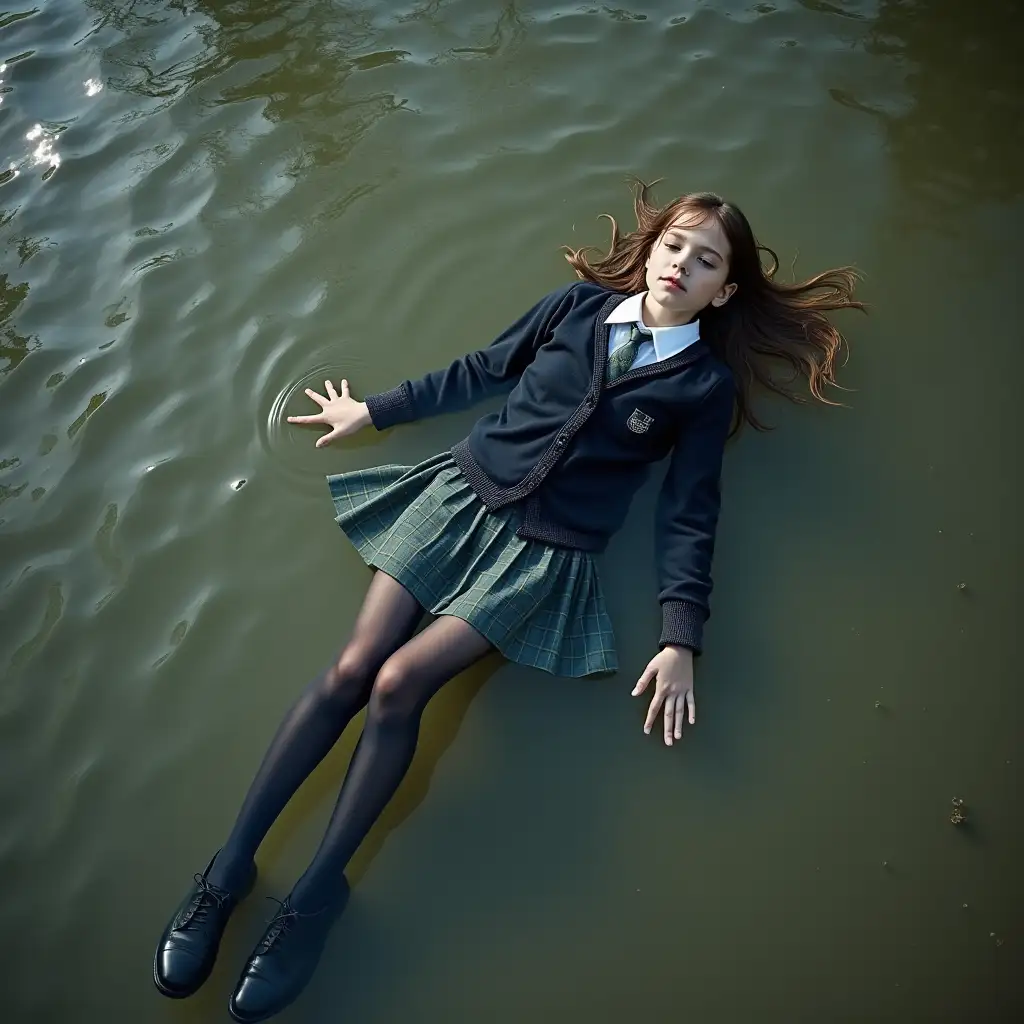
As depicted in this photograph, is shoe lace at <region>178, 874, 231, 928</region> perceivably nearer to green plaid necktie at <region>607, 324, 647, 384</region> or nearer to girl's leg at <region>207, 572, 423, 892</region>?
girl's leg at <region>207, 572, 423, 892</region>

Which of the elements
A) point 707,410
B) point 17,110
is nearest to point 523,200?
point 707,410

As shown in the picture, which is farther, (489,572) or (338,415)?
(338,415)

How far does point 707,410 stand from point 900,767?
1205 mm

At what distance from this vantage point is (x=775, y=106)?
13.2ft

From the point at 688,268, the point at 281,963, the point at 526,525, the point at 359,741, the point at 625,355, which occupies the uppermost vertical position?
the point at 688,268

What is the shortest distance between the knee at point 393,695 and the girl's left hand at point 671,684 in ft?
2.22

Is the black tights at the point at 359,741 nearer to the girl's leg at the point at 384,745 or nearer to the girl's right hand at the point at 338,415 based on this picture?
the girl's leg at the point at 384,745

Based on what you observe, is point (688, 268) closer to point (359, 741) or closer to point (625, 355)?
point (625, 355)

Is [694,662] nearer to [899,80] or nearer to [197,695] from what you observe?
[197,695]

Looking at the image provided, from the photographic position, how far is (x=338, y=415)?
3254 mm

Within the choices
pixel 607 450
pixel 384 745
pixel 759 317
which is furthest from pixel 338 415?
pixel 759 317

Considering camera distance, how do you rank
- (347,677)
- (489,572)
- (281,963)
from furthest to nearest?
(489,572) → (347,677) → (281,963)

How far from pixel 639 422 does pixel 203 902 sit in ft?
5.91

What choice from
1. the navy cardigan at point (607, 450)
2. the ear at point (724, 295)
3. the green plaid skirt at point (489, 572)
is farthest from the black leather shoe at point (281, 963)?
the ear at point (724, 295)
